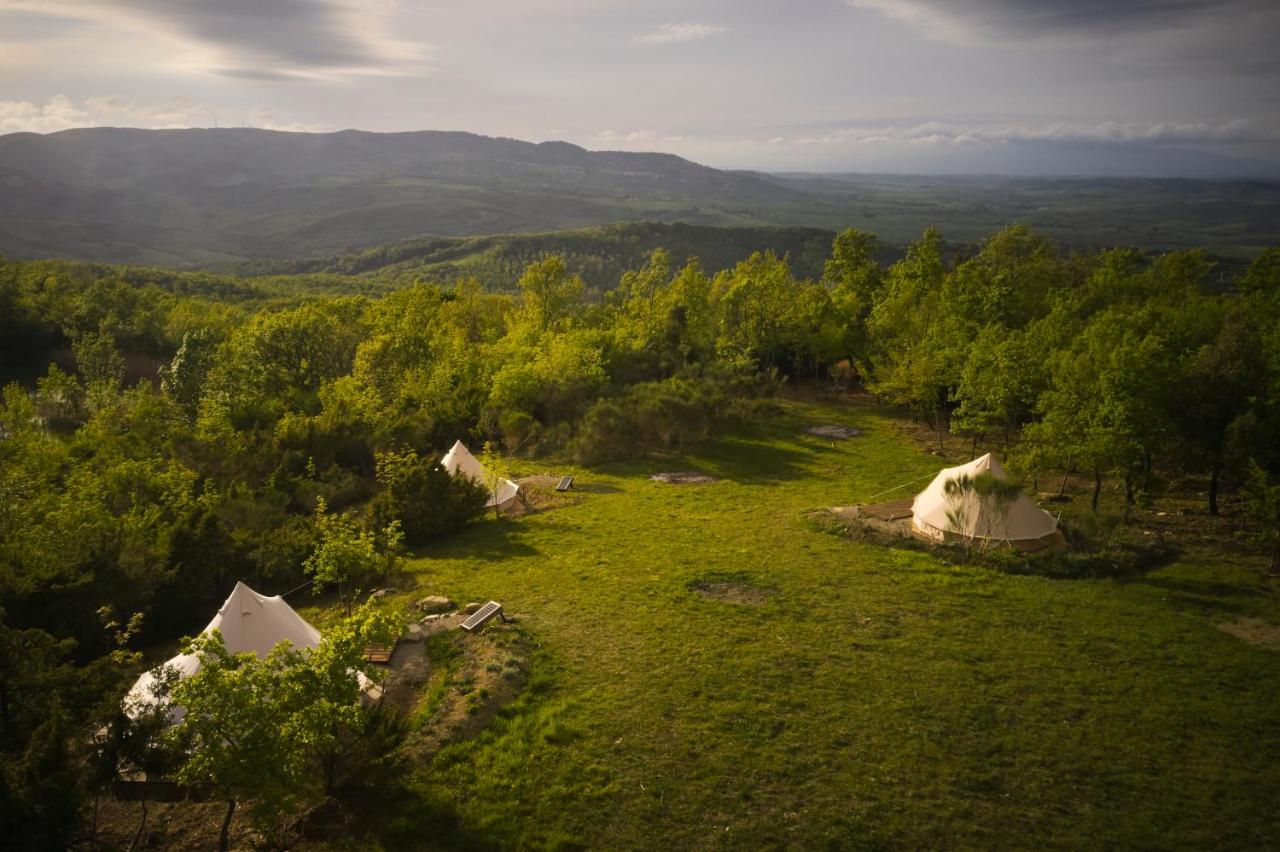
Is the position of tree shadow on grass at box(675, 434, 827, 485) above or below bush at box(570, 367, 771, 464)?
below

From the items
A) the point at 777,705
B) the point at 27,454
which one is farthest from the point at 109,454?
the point at 777,705

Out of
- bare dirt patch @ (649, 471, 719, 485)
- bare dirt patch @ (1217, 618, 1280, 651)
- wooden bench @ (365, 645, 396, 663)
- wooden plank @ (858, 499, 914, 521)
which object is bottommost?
bare dirt patch @ (649, 471, 719, 485)

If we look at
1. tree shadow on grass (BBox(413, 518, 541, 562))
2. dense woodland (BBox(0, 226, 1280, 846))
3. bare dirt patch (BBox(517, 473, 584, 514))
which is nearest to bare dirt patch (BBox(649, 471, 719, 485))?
bare dirt patch (BBox(517, 473, 584, 514))

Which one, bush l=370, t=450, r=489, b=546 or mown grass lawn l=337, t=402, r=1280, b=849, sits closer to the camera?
mown grass lawn l=337, t=402, r=1280, b=849

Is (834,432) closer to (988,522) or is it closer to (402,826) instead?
(988,522)

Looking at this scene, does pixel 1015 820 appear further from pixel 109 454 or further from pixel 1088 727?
pixel 109 454

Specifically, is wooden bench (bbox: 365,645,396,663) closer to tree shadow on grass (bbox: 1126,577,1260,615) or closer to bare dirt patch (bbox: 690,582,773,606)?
bare dirt patch (bbox: 690,582,773,606)

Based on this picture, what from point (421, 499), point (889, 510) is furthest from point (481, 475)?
point (889, 510)

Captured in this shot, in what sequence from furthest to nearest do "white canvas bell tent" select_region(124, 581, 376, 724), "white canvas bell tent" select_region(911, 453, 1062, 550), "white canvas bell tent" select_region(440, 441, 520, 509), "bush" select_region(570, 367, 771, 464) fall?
1. "bush" select_region(570, 367, 771, 464)
2. "white canvas bell tent" select_region(440, 441, 520, 509)
3. "white canvas bell tent" select_region(911, 453, 1062, 550)
4. "white canvas bell tent" select_region(124, 581, 376, 724)

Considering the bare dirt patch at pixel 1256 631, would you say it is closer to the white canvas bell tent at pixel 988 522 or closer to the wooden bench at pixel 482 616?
the white canvas bell tent at pixel 988 522
